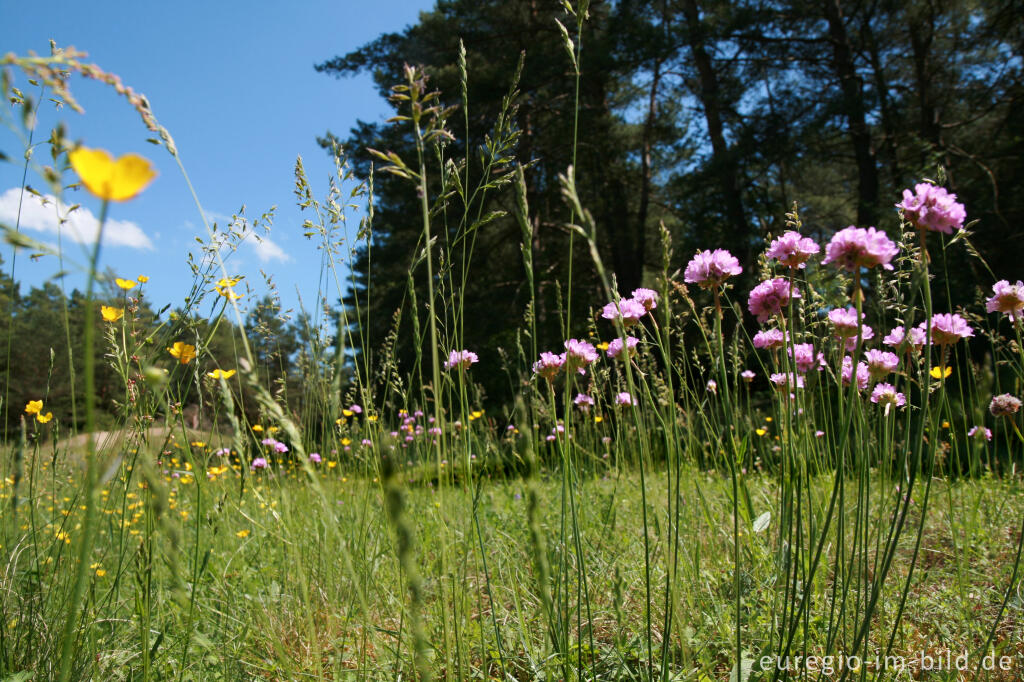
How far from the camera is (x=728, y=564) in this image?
1.48 m

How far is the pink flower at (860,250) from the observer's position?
83cm

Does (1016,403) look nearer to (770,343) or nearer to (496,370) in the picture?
(770,343)

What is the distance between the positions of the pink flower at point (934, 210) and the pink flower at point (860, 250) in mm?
88

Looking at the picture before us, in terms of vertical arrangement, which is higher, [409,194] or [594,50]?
[594,50]

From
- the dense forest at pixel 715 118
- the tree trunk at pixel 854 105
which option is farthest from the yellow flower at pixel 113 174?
the tree trunk at pixel 854 105

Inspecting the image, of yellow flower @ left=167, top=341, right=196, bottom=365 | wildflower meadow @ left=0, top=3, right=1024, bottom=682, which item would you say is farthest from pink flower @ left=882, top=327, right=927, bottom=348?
yellow flower @ left=167, top=341, right=196, bottom=365

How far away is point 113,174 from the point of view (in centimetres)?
38

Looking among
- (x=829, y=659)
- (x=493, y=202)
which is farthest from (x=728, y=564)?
(x=493, y=202)

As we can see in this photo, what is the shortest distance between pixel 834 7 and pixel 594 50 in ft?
11.3

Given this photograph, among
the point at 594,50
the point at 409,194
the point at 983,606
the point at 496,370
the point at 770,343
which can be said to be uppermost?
the point at 594,50

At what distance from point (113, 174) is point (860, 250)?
36.7 inches

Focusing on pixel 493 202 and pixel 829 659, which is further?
pixel 493 202

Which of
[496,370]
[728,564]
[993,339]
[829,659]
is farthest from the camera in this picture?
[496,370]

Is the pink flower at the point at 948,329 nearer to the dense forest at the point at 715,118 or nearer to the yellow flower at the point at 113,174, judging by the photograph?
the yellow flower at the point at 113,174
